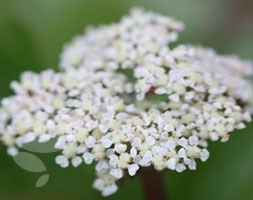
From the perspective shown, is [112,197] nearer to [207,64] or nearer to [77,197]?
[77,197]

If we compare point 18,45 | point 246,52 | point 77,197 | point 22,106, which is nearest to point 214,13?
point 246,52

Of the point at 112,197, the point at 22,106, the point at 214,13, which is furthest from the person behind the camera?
the point at 214,13

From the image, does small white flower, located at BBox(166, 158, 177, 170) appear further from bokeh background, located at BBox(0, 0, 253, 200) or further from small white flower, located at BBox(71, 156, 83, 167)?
bokeh background, located at BBox(0, 0, 253, 200)

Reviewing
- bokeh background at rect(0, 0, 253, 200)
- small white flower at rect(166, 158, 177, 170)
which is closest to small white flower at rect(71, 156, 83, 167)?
small white flower at rect(166, 158, 177, 170)

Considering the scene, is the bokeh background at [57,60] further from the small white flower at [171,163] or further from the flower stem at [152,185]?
the small white flower at [171,163]

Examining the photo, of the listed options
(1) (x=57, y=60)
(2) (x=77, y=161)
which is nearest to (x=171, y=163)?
(2) (x=77, y=161)

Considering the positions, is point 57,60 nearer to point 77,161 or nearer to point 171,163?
point 77,161
